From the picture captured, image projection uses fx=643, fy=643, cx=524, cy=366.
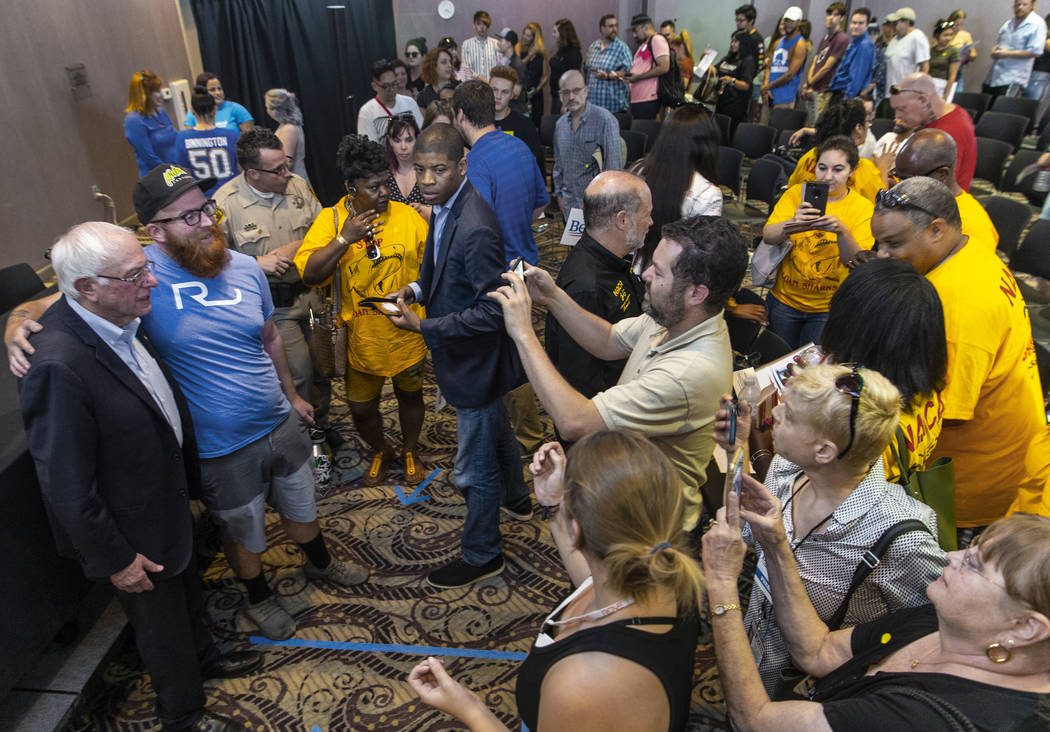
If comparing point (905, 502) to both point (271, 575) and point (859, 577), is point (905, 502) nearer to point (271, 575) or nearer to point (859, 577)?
point (859, 577)

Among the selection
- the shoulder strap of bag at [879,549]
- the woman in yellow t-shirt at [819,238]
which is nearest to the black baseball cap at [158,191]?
the shoulder strap of bag at [879,549]

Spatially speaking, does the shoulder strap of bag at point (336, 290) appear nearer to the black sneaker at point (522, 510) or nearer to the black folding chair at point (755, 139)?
the black sneaker at point (522, 510)

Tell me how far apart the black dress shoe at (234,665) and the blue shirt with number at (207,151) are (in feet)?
11.1

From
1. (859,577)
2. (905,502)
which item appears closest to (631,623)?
(859,577)

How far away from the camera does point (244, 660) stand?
2.51 m

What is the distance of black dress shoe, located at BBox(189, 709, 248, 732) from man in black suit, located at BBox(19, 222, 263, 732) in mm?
113

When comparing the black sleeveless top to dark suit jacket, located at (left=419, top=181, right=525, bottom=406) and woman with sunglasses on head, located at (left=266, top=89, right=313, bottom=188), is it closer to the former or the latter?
dark suit jacket, located at (left=419, top=181, right=525, bottom=406)

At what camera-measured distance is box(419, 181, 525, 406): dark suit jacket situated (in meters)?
2.41

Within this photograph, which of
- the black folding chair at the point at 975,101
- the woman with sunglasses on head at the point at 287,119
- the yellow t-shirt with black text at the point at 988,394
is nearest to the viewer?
the yellow t-shirt with black text at the point at 988,394

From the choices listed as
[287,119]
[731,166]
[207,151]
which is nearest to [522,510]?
[207,151]

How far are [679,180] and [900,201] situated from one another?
1.36 m

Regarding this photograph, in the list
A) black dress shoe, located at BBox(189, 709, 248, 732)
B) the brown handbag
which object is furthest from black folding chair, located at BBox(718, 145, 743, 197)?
black dress shoe, located at BBox(189, 709, 248, 732)

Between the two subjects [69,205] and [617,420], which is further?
[69,205]

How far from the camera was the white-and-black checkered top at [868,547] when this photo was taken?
56.7 inches
